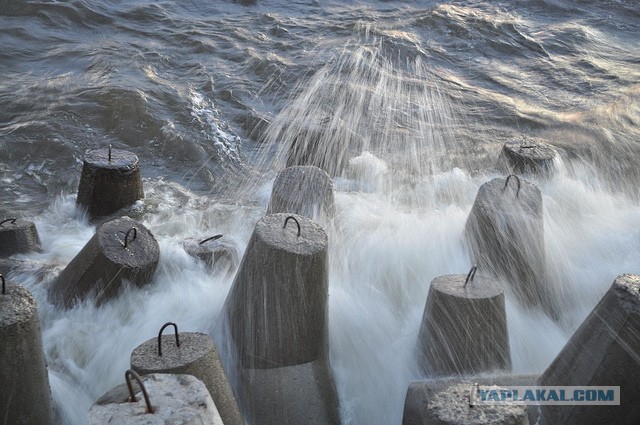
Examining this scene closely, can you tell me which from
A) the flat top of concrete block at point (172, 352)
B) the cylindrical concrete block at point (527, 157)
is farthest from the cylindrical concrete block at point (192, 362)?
the cylindrical concrete block at point (527, 157)

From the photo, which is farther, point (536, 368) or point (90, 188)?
point (90, 188)

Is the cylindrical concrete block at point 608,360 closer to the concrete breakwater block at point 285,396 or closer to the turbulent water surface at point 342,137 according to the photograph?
the turbulent water surface at point 342,137

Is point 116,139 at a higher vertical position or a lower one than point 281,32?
lower

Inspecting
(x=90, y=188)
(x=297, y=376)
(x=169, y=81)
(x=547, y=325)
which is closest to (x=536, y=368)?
(x=547, y=325)

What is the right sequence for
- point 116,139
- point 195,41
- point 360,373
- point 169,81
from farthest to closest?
point 195,41 < point 169,81 < point 116,139 < point 360,373

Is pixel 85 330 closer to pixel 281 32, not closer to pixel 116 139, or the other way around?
pixel 116 139

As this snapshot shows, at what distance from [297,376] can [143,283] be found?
1.37m

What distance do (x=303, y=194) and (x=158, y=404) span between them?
9.00ft

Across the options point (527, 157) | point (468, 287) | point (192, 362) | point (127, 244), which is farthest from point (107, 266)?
point (527, 157)

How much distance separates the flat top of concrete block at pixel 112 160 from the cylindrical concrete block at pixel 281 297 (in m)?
2.21

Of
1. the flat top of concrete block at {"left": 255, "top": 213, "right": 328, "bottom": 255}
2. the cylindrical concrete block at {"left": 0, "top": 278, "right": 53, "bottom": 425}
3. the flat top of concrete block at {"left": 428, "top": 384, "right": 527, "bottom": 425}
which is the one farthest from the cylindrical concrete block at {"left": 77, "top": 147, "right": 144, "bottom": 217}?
the flat top of concrete block at {"left": 428, "top": 384, "right": 527, "bottom": 425}

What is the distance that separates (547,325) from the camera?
16.5 feet

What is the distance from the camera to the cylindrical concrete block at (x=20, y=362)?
11.3 feet

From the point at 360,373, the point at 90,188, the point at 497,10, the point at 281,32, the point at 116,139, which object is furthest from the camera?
the point at 497,10
